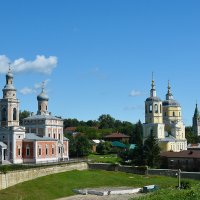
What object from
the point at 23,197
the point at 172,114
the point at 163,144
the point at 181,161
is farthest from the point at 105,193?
the point at 172,114

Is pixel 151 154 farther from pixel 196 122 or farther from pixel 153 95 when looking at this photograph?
pixel 196 122

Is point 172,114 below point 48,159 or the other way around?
the other way around

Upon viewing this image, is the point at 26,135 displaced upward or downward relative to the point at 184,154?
upward

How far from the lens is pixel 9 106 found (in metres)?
55.4

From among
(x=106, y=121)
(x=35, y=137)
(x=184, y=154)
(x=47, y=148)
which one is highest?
(x=106, y=121)

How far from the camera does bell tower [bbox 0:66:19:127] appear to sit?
181 ft

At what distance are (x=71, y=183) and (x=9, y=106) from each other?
1632 cm

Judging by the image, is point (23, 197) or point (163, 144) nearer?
point (23, 197)

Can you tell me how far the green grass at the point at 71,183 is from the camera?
122 feet

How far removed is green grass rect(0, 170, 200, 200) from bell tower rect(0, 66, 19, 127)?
417 inches

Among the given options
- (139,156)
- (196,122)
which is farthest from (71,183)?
(196,122)

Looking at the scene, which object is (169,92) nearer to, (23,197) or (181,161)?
(181,161)

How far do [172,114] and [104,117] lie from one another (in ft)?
230

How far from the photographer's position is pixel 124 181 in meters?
45.5
